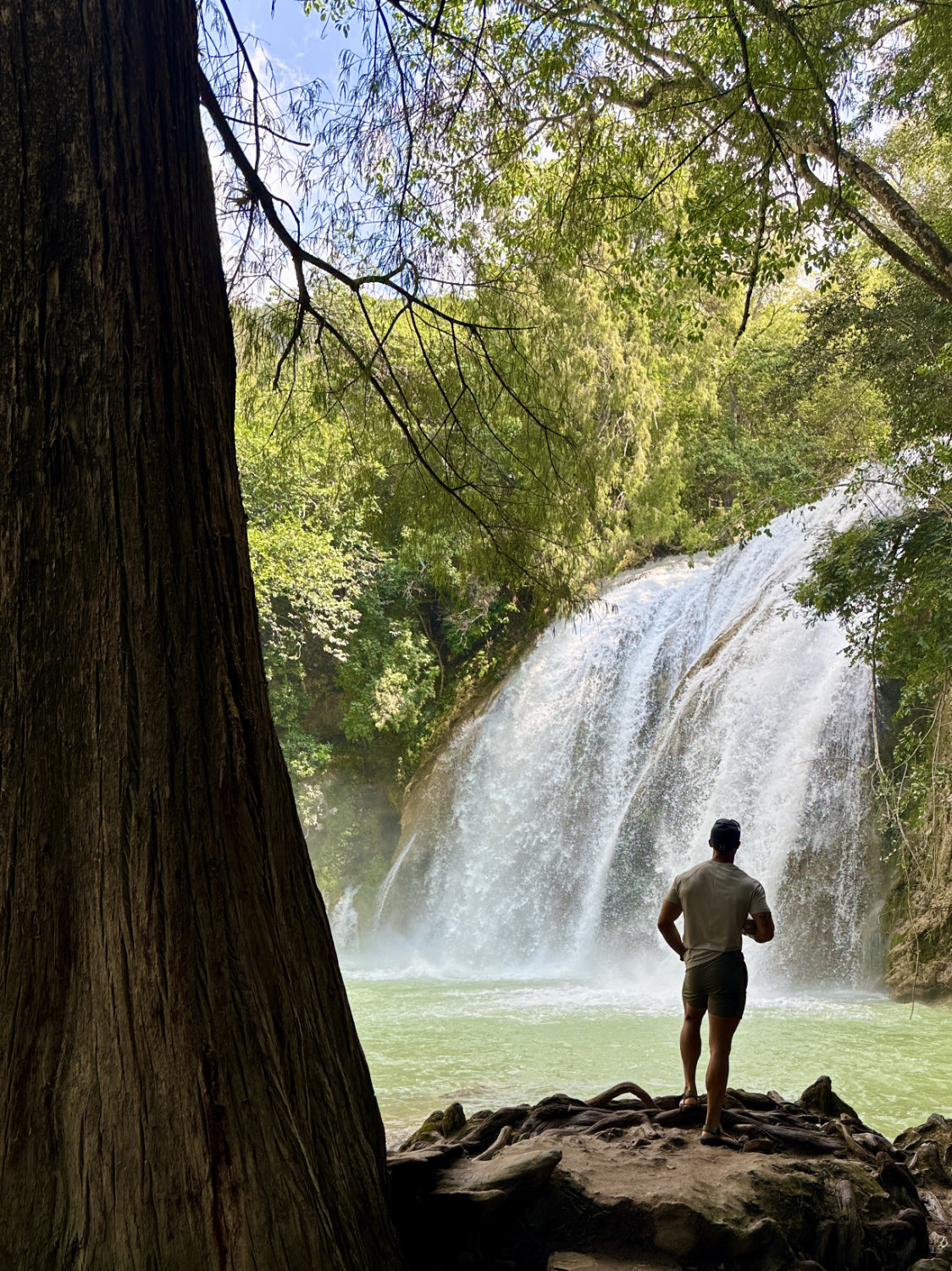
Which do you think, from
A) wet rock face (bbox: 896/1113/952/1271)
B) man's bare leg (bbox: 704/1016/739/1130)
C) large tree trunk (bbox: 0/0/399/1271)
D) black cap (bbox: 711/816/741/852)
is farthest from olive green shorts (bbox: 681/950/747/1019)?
large tree trunk (bbox: 0/0/399/1271)

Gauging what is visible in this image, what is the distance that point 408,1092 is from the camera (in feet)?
25.7

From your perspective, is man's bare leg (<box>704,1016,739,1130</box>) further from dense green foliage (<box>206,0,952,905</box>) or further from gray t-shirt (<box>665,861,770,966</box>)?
dense green foliage (<box>206,0,952,905</box>)

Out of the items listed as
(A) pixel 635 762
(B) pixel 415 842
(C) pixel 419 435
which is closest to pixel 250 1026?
(C) pixel 419 435

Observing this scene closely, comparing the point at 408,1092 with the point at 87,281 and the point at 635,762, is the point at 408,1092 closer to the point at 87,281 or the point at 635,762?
the point at 87,281

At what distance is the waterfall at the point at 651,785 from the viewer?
1187 centimetres

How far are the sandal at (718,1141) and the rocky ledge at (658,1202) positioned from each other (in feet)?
0.09

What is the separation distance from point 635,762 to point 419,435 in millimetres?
10058

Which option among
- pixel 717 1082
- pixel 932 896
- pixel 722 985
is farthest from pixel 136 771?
pixel 932 896

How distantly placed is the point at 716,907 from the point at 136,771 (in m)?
2.23

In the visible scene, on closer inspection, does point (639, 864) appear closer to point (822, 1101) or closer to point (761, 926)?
point (822, 1101)

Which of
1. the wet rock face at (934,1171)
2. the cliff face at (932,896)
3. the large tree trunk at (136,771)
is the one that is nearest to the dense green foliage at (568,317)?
the cliff face at (932,896)

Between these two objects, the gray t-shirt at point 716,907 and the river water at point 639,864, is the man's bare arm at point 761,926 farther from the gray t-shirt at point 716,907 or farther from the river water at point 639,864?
the river water at point 639,864

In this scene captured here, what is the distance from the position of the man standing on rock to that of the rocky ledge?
38 cm

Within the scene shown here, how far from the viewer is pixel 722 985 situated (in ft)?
12.3
